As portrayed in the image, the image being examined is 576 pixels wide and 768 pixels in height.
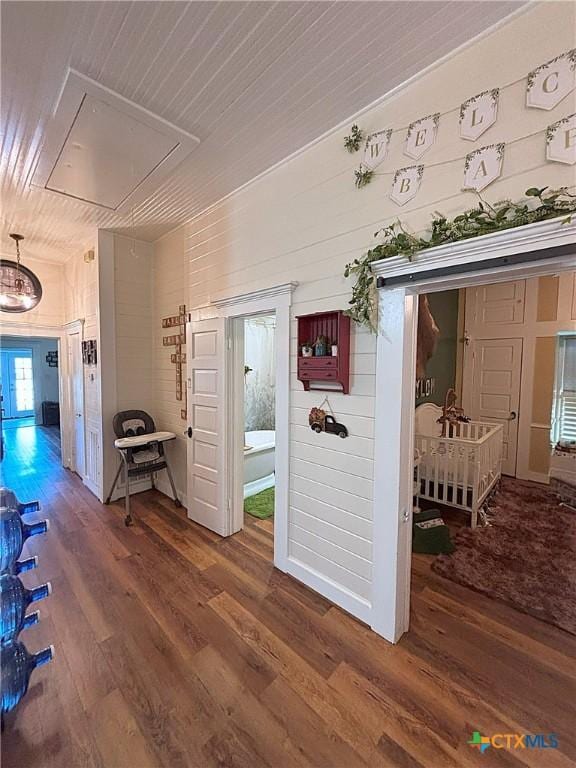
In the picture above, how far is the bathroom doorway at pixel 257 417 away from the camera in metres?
3.03

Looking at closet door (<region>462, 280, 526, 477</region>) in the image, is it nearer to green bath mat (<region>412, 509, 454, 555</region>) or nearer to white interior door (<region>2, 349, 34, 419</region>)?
green bath mat (<region>412, 509, 454, 555</region>)

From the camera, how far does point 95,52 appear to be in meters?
1.49

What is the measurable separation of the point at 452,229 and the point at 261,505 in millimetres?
3215

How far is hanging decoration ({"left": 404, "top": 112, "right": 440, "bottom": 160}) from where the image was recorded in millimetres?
1571

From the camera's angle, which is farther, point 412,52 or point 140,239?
point 140,239

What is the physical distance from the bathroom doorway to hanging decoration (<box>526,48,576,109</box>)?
1904 mm

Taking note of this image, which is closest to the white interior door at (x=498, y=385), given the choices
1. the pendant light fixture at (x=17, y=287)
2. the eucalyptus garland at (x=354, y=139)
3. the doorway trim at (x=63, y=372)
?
the eucalyptus garland at (x=354, y=139)

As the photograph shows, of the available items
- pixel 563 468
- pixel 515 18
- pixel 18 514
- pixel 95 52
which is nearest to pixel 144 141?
pixel 95 52

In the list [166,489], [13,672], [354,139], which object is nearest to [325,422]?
[354,139]

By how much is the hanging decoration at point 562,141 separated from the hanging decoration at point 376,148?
757 millimetres

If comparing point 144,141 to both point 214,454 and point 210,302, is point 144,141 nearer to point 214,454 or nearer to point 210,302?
point 210,302

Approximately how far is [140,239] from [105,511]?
3.24m

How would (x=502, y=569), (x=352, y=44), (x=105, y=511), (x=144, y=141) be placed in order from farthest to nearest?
(x=105, y=511) → (x=502, y=569) → (x=144, y=141) → (x=352, y=44)

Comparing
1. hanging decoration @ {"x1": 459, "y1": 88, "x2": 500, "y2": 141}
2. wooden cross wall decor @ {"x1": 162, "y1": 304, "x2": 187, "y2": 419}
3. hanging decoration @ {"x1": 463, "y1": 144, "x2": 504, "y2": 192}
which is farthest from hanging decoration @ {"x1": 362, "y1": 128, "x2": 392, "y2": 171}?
wooden cross wall decor @ {"x1": 162, "y1": 304, "x2": 187, "y2": 419}
